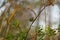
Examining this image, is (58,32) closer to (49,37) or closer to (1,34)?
(49,37)

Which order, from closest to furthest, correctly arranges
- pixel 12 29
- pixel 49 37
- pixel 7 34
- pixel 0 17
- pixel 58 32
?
pixel 49 37 < pixel 58 32 < pixel 7 34 < pixel 12 29 < pixel 0 17

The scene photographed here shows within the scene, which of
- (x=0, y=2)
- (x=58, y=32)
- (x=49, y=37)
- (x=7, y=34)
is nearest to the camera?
(x=49, y=37)

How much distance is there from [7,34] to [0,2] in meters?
0.58

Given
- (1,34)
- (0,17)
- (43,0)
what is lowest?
(1,34)

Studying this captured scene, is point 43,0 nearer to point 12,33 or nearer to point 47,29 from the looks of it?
point 47,29

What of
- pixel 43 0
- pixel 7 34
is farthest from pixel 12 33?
pixel 43 0

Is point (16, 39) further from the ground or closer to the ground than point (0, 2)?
closer to the ground

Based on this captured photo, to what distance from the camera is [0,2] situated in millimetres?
2084

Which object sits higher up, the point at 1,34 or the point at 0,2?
the point at 0,2

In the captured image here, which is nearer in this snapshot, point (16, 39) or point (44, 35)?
point (44, 35)

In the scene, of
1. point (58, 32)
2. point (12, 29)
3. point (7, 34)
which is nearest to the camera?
point (58, 32)

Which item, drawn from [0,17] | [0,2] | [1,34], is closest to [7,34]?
[1,34]

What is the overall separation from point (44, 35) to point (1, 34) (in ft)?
1.57

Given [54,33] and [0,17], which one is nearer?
[54,33]
